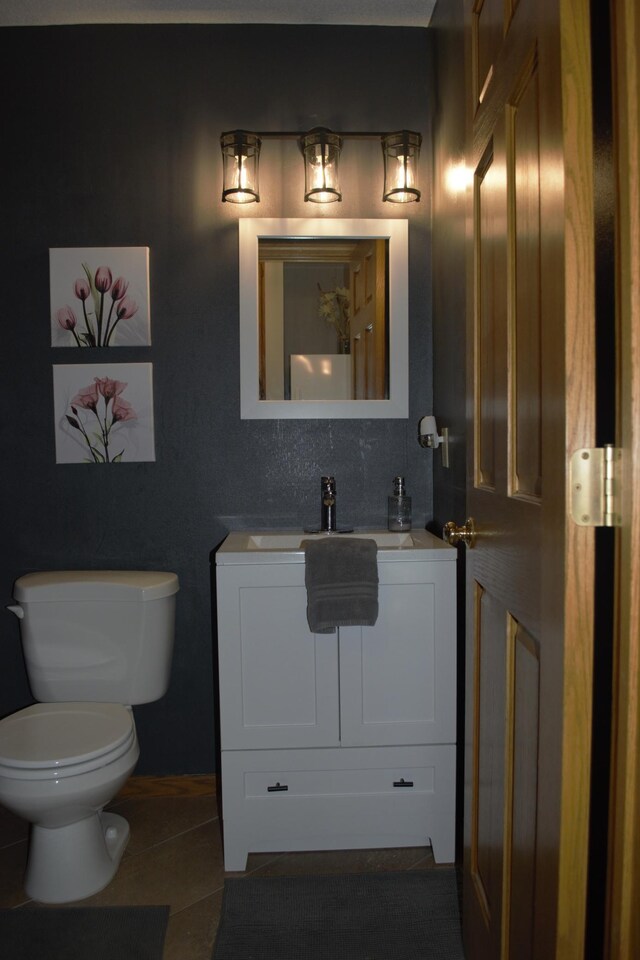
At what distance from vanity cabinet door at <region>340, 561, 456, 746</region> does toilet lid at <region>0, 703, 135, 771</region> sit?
2.13ft

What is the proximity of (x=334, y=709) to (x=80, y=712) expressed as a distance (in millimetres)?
742

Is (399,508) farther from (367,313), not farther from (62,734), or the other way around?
(62,734)

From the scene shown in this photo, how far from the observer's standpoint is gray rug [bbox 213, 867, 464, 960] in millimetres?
1683

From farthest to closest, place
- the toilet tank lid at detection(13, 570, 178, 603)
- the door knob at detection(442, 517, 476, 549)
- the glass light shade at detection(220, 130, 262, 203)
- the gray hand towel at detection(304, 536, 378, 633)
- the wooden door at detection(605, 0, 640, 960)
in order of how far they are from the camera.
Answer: the glass light shade at detection(220, 130, 262, 203) < the toilet tank lid at detection(13, 570, 178, 603) < the gray hand towel at detection(304, 536, 378, 633) < the door knob at detection(442, 517, 476, 549) < the wooden door at detection(605, 0, 640, 960)

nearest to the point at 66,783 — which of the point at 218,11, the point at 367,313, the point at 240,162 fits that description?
the point at 367,313

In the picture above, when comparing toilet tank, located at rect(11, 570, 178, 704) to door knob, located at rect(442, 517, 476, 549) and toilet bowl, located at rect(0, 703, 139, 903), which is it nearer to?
toilet bowl, located at rect(0, 703, 139, 903)

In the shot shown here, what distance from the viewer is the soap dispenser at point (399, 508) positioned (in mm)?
2359

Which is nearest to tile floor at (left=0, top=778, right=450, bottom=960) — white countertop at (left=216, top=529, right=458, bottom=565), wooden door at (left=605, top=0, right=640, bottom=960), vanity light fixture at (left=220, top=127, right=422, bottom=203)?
white countertop at (left=216, top=529, right=458, bottom=565)

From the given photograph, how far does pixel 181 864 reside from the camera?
6.68 feet

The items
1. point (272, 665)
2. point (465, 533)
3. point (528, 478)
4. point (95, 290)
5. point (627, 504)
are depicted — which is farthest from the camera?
point (95, 290)

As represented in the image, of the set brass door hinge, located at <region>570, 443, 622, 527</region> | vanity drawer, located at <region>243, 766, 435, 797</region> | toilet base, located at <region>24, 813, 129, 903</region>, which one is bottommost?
toilet base, located at <region>24, 813, 129, 903</region>

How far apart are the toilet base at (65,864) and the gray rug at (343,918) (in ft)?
1.23

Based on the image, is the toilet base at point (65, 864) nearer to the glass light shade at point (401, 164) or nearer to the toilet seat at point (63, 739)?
the toilet seat at point (63, 739)

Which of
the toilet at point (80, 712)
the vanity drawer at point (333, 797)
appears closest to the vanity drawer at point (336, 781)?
the vanity drawer at point (333, 797)
